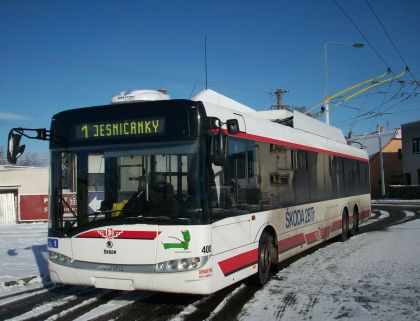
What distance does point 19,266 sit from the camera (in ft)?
34.7

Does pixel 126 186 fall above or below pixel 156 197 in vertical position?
above

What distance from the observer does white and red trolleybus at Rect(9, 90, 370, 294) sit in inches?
241

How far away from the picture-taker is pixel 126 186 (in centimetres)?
655

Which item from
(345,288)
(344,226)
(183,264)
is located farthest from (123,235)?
Answer: (344,226)

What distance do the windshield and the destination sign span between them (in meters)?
0.18

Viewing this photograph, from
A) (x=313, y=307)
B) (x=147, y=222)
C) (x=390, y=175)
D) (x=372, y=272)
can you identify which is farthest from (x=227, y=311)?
(x=390, y=175)

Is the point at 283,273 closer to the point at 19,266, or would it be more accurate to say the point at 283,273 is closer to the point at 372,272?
the point at 372,272

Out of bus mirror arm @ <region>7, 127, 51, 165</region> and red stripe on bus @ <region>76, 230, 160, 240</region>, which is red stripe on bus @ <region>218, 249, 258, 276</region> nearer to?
red stripe on bus @ <region>76, 230, 160, 240</region>

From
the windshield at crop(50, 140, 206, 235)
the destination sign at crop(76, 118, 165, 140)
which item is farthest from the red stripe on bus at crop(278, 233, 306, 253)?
the destination sign at crop(76, 118, 165, 140)

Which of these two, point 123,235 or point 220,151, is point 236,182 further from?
point 123,235

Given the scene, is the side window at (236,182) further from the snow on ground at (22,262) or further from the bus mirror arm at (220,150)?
A: the snow on ground at (22,262)

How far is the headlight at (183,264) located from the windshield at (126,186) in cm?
47

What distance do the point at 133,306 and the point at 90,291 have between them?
144 centimetres

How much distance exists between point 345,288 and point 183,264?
9.54 ft
